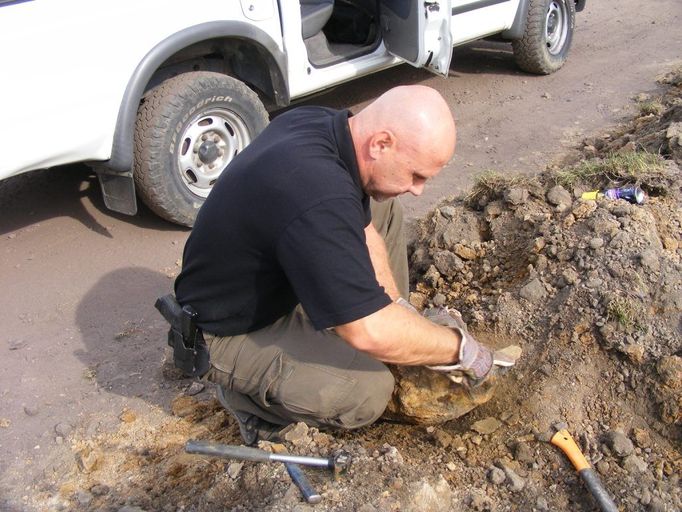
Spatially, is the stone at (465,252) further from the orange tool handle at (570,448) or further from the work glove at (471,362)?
the orange tool handle at (570,448)

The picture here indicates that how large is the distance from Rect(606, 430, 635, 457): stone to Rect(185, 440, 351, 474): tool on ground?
102 cm

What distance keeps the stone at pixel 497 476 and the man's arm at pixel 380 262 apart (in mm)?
755

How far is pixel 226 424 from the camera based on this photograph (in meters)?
3.21

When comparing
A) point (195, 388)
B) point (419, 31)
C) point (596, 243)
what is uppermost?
point (419, 31)

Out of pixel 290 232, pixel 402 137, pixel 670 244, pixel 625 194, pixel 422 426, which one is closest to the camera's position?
pixel 290 232

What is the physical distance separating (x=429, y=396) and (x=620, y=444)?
0.74 metres

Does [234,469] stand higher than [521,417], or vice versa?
[234,469]

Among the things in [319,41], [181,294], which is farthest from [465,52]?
[181,294]

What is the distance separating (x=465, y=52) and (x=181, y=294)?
600 centimetres

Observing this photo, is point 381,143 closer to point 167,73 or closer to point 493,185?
point 493,185

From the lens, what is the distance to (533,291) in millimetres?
3270

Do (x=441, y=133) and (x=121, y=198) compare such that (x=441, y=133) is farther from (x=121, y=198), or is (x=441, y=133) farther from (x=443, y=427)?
(x=121, y=198)

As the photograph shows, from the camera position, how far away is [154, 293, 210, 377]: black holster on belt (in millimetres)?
2809

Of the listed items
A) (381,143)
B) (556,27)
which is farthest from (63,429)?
(556,27)
